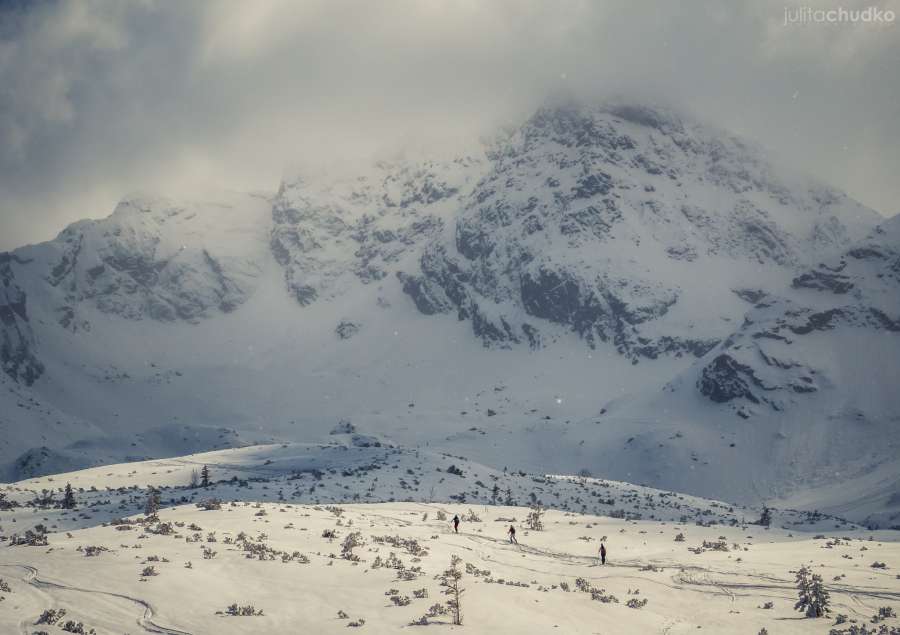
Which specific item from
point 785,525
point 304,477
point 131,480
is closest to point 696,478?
point 785,525

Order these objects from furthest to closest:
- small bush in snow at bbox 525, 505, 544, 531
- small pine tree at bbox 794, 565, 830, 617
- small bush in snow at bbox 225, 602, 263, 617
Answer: small bush in snow at bbox 525, 505, 544, 531, small pine tree at bbox 794, 565, 830, 617, small bush in snow at bbox 225, 602, 263, 617

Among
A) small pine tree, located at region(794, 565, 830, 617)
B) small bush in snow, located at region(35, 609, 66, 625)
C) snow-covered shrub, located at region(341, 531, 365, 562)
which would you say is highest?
snow-covered shrub, located at region(341, 531, 365, 562)

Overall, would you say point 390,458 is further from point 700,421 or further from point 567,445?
point 700,421

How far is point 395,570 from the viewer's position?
91.0ft

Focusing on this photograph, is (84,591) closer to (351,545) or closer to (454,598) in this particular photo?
(454,598)

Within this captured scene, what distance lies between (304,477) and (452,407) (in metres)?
123

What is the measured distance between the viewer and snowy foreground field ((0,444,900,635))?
21.2m

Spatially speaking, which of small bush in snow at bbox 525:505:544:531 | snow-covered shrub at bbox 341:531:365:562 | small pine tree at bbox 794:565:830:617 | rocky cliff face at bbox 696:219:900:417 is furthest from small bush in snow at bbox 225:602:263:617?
rocky cliff face at bbox 696:219:900:417

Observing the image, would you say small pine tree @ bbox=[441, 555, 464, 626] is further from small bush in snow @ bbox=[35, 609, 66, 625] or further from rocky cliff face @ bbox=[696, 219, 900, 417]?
rocky cliff face @ bbox=[696, 219, 900, 417]

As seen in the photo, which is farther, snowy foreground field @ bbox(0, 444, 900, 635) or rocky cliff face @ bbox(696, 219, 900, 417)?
rocky cliff face @ bbox(696, 219, 900, 417)

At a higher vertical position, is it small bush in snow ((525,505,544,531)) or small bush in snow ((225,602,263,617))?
small bush in snow ((525,505,544,531))

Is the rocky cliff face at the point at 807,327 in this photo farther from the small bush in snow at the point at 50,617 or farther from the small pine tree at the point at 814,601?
the small bush in snow at the point at 50,617

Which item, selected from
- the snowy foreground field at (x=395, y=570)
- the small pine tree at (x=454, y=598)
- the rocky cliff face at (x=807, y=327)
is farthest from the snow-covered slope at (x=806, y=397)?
the small pine tree at (x=454, y=598)

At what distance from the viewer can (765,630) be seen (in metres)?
21.1
